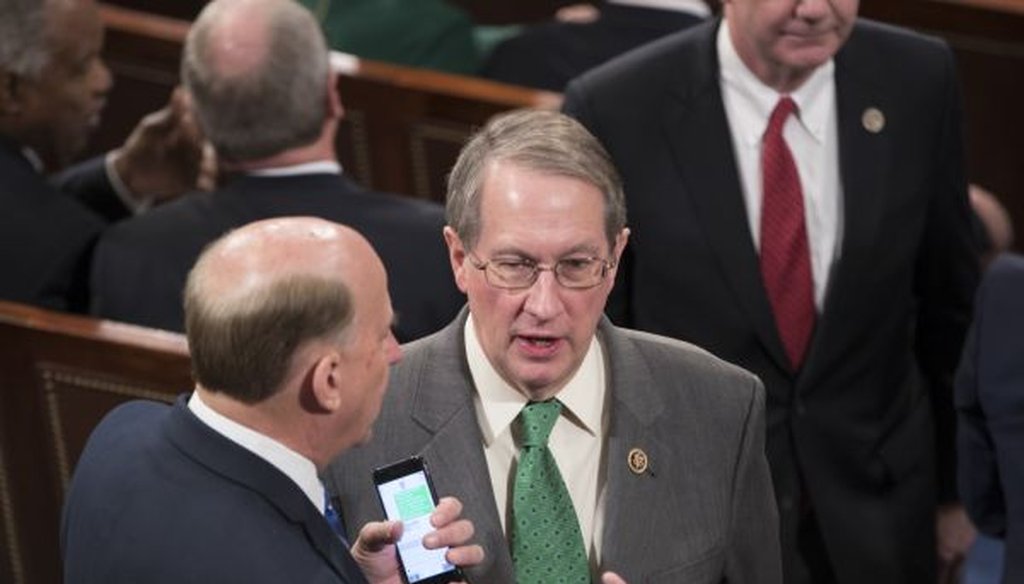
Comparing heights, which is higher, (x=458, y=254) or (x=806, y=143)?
(x=458, y=254)

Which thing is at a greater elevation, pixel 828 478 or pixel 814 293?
pixel 814 293

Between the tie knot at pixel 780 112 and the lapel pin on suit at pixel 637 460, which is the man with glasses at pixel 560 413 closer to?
the lapel pin on suit at pixel 637 460

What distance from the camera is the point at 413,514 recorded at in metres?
2.83

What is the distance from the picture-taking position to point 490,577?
296cm

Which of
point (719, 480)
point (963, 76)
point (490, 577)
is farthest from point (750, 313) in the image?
point (963, 76)

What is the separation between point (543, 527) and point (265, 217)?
5.27 ft

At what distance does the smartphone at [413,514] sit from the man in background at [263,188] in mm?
1502

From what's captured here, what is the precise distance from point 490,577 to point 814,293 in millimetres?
1215

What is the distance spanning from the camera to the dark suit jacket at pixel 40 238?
4.67m

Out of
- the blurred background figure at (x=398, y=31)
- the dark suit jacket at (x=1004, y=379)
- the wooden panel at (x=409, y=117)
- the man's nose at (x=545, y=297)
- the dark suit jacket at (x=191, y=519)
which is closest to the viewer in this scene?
the dark suit jacket at (x=191, y=519)

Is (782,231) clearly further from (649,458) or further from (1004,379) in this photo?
(649,458)

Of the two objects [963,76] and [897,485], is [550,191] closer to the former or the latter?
[897,485]

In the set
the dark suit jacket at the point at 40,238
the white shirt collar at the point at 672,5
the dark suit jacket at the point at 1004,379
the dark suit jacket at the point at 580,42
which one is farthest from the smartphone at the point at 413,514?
the white shirt collar at the point at 672,5

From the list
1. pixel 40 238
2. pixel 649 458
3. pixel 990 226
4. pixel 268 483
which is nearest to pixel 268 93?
pixel 40 238
